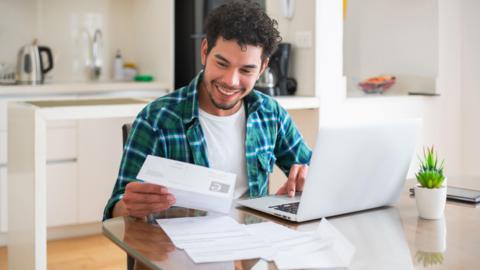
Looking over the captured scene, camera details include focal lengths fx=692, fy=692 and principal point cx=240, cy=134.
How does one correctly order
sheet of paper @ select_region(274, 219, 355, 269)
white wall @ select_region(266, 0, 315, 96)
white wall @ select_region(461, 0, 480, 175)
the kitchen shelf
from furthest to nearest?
white wall @ select_region(461, 0, 480, 175), white wall @ select_region(266, 0, 315, 96), the kitchen shelf, sheet of paper @ select_region(274, 219, 355, 269)

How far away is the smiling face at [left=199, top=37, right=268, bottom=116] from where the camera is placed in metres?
1.73

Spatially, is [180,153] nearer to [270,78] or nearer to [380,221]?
[380,221]

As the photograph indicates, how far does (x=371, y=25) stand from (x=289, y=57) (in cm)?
106

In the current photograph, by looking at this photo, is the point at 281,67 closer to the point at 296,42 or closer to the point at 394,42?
the point at 296,42

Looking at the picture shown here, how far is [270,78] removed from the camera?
12.4 feet

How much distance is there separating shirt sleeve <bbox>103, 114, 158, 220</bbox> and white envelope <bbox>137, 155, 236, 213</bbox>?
310 mm

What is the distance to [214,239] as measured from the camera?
138 cm

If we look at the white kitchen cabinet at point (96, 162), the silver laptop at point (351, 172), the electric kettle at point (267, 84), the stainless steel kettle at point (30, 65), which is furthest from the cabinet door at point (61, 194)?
the silver laptop at point (351, 172)

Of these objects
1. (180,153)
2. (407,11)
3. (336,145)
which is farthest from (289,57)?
(336,145)

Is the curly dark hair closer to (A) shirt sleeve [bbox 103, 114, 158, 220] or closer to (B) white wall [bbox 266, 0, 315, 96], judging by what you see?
(A) shirt sleeve [bbox 103, 114, 158, 220]

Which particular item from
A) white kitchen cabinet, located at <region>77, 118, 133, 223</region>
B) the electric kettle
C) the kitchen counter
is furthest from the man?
the kitchen counter

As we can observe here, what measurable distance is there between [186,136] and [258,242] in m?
0.55

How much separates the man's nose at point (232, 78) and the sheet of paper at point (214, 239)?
368mm

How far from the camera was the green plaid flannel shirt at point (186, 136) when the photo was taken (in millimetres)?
1765
